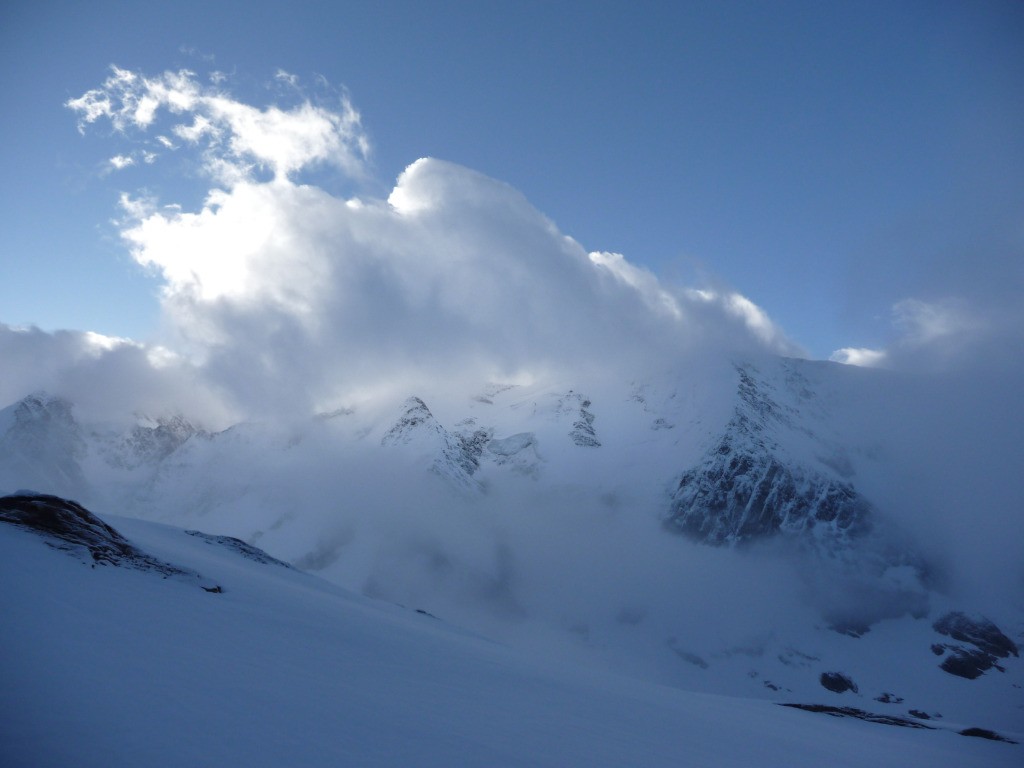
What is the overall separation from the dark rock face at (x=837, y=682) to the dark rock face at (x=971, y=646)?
31.5 meters

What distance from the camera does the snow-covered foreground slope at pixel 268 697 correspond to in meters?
7.07

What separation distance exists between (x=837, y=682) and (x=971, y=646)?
52688mm

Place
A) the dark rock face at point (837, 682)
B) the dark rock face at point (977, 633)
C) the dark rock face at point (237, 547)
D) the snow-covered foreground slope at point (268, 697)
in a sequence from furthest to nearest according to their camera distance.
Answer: the dark rock face at point (977, 633) → the dark rock face at point (837, 682) → the dark rock face at point (237, 547) → the snow-covered foreground slope at point (268, 697)

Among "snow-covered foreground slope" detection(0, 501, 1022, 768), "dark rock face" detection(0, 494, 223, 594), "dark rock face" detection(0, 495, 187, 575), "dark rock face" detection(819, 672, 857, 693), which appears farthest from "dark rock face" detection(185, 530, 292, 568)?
"dark rock face" detection(819, 672, 857, 693)

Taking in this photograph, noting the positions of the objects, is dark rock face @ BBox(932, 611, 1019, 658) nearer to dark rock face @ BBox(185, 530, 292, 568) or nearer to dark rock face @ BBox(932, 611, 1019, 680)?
dark rock face @ BBox(932, 611, 1019, 680)

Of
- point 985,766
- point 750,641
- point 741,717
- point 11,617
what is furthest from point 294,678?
point 750,641

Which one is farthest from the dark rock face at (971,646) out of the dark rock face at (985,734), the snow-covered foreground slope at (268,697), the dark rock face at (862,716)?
the snow-covered foreground slope at (268,697)

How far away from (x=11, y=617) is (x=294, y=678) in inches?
203

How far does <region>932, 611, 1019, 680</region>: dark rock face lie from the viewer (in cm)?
16338

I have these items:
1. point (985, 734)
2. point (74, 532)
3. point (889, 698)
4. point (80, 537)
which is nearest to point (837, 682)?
point (889, 698)

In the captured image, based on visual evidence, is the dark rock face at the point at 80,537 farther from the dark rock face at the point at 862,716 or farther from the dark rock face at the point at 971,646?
the dark rock face at the point at 971,646

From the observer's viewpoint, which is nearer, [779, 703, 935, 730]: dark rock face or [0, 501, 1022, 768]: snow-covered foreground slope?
[0, 501, 1022, 768]: snow-covered foreground slope

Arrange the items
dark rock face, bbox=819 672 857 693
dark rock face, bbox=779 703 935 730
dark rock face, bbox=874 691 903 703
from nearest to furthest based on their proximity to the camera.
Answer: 1. dark rock face, bbox=779 703 935 730
2. dark rock face, bbox=874 691 903 703
3. dark rock face, bbox=819 672 857 693

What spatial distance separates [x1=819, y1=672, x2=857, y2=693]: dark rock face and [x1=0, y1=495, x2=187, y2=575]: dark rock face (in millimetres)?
203755
